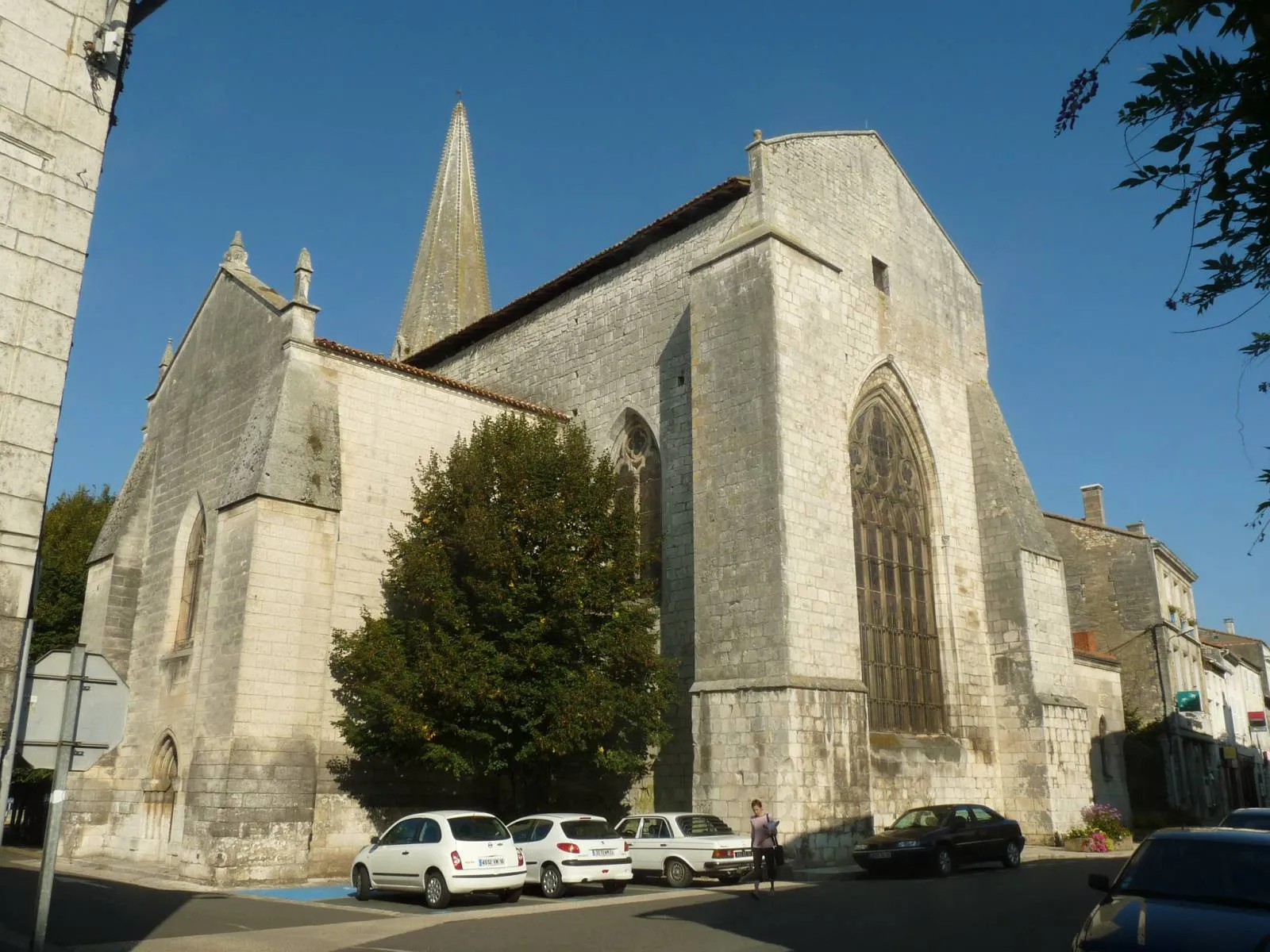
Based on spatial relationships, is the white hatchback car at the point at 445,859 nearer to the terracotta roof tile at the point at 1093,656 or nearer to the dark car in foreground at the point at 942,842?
the dark car in foreground at the point at 942,842

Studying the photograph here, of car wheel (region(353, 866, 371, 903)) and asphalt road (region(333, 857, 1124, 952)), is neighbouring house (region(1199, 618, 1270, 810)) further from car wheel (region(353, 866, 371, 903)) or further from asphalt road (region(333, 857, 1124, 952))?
car wheel (region(353, 866, 371, 903))

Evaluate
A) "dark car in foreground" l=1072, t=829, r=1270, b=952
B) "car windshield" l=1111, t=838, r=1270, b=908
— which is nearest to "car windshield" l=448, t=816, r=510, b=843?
"dark car in foreground" l=1072, t=829, r=1270, b=952

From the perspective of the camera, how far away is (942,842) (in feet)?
49.9

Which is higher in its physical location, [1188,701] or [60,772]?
[1188,701]

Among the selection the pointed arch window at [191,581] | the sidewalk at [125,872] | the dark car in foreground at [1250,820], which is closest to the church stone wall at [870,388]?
the dark car in foreground at [1250,820]

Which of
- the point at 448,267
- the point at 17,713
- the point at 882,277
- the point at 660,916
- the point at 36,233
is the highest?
the point at 448,267

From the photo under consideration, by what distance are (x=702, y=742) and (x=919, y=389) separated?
9561 millimetres

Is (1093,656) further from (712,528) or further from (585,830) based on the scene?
(585,830)

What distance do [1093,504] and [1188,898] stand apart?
3259 cm

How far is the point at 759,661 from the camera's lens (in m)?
15.9

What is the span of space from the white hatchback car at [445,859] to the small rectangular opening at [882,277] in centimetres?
1373

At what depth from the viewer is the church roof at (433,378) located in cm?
1852

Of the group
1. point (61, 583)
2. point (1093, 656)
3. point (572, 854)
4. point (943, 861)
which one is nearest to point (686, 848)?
point (572, 854)

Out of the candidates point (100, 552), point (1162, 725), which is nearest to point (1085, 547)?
point (1162, 725)
